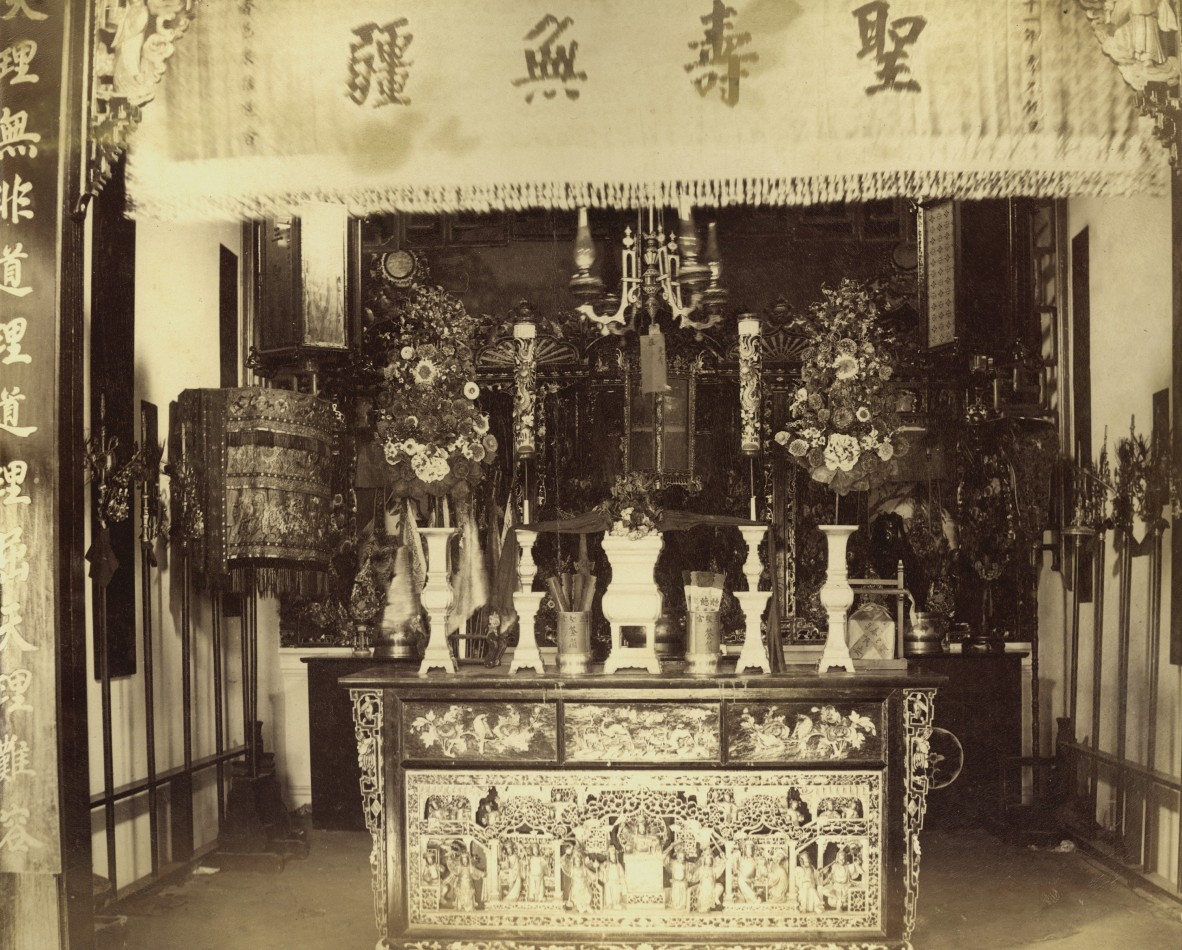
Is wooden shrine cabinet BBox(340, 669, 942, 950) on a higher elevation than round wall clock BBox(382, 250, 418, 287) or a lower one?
lower

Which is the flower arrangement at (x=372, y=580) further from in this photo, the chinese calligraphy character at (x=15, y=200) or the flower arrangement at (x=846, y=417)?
the chinese calligraphy character at (x=15, y=200)

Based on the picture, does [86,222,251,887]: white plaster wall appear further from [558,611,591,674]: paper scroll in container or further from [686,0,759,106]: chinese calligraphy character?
[686,0,759,106]: chinese calligraphy character

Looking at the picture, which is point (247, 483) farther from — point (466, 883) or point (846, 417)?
point (846, 417)

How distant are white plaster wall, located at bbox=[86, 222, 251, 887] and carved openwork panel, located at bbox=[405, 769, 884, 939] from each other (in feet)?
5.18

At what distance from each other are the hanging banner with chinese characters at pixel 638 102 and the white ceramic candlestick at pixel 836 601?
147 centimetres

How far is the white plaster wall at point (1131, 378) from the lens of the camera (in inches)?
208

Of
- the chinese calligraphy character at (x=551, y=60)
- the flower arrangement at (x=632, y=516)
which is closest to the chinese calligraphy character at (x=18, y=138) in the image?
the chinese calligraphy character at (x=551, y=60)

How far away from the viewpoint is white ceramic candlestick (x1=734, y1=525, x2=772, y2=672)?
488 cm

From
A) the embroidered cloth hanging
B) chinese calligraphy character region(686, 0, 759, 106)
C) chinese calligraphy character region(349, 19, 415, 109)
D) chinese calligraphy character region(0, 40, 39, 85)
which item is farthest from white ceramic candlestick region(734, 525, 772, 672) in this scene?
chinese calligraphy character region(0, 40, 39, 85)

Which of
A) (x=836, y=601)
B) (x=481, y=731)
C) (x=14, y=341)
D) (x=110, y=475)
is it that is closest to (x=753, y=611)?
(x=836, y=601)

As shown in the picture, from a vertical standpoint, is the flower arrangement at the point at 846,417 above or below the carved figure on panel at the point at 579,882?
above

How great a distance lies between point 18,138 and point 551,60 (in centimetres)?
180

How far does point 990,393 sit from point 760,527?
8.04 feet

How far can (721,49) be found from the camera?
4.02 meters
